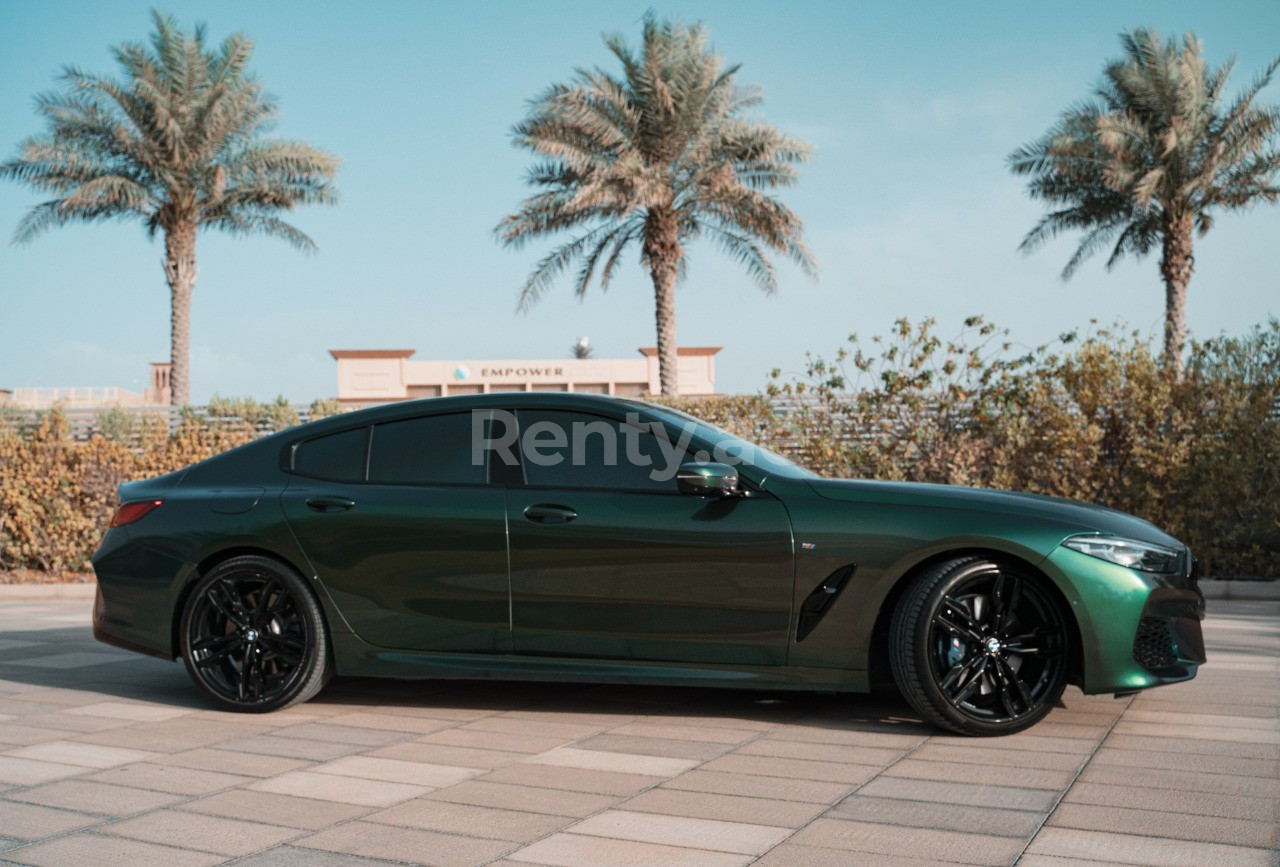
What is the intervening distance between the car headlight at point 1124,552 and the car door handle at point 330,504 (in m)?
3.05

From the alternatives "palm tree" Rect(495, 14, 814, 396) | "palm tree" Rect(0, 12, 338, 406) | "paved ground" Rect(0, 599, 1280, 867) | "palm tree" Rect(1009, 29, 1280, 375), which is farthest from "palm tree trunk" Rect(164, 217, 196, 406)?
"paved ground" Rect(0, 599, 1280, 867)

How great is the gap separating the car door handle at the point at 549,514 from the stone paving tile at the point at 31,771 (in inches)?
76.2

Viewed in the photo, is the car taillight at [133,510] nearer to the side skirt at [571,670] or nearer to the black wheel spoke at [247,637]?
the black wheel spoke at [247,637]

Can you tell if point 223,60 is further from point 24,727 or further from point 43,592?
point 24,727

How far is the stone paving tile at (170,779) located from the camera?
13.4 feet

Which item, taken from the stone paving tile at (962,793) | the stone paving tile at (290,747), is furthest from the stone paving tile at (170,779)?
the stone paving tile at (962,793)

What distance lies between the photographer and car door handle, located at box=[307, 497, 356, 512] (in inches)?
208

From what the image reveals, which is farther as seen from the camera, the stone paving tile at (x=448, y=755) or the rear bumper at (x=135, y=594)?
the rear bumper at (x=135, y=594)

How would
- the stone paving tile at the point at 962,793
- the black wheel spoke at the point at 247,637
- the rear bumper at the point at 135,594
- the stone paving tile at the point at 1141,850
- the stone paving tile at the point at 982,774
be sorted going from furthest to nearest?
the rear bumper at the point at 135,594 → the black wheel spoke at the point at 247,637 → the stone paving tile at the point at 982,774 → the stone paving tile at the point at 962,793 → the stone paving tile at the point at 1141,850

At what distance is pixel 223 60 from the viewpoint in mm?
25812

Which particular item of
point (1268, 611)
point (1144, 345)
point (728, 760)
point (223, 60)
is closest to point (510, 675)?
point (728, 760)

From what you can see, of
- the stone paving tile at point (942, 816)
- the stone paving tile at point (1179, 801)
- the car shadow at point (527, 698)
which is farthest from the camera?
the car shadow at point (527, 698)

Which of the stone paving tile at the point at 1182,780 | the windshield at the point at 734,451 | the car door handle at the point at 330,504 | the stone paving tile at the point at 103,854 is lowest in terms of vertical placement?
the stone paving tile at the point at 1182,780

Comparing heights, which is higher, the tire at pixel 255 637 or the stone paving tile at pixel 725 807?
the tire at pixel 255 637
